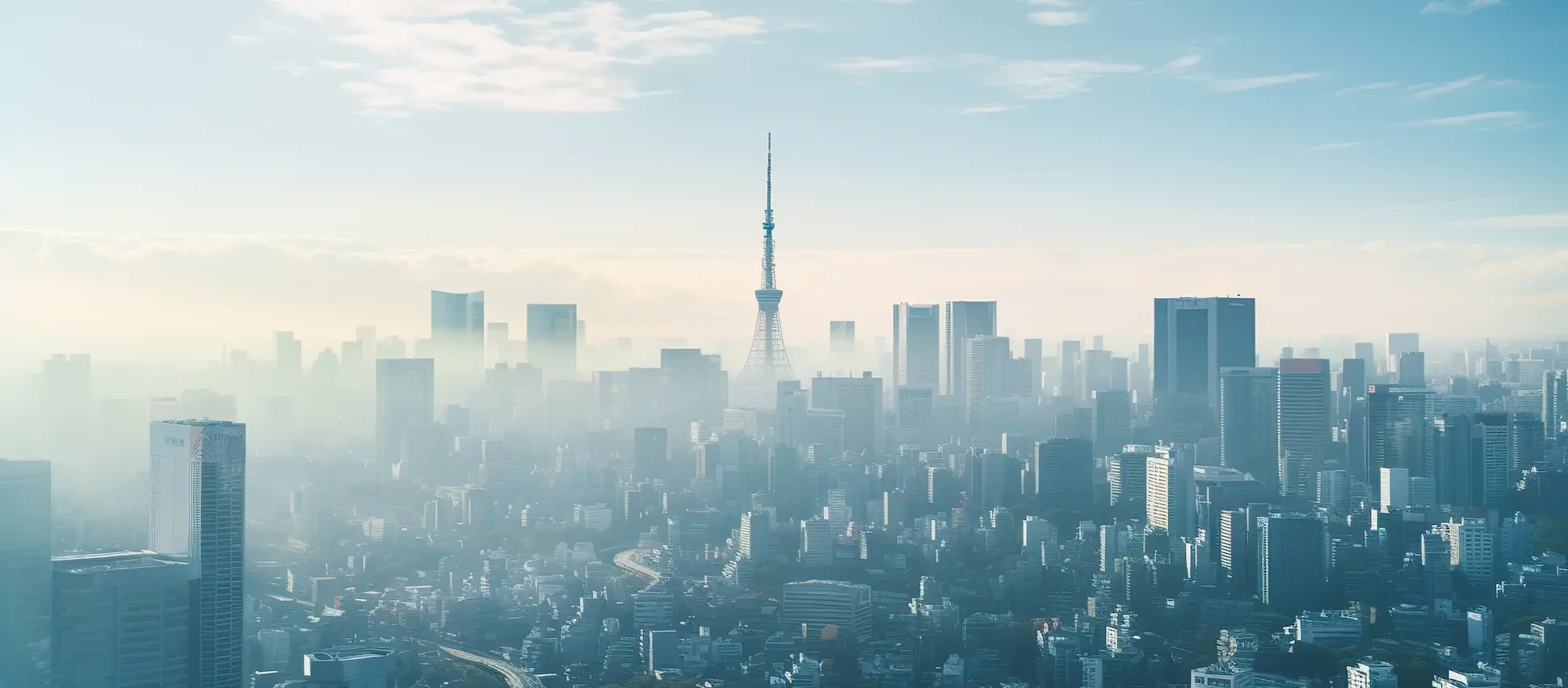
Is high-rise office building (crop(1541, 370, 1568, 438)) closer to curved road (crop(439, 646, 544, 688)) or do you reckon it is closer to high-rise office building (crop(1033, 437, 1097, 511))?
high-rise office building (crop(1033, 437, 1097, 511))

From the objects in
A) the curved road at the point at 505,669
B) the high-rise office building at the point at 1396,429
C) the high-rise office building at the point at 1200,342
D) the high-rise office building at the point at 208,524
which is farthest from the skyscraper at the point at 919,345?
the high-rise office building at the point at 208,524

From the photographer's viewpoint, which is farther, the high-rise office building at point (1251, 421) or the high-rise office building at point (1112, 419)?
the high-rise office building at point (1112, 419)

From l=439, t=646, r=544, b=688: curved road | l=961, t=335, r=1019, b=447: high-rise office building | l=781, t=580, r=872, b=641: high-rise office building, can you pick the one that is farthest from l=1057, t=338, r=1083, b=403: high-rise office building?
l=439, t=646, r=544, b=688: curved road

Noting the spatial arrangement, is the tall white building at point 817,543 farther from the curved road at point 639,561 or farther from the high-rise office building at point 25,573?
the high-rise office building at point 25,573

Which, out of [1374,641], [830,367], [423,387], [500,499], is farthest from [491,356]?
[1374,641]

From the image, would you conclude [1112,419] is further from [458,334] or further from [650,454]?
[458,334]
